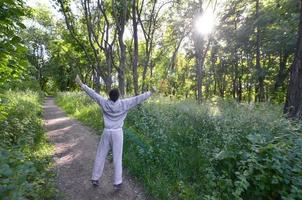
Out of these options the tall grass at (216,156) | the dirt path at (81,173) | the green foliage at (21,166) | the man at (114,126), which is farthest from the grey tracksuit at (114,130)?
the green foliage at (21,166)

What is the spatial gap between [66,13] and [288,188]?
15660 millimetres

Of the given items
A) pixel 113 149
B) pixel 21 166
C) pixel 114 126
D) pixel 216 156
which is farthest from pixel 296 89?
pixel 21 166

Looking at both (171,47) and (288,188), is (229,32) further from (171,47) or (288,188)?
(288,188)

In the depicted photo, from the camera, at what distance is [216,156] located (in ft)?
16.1

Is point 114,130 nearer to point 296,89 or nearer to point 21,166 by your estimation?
point 21,166

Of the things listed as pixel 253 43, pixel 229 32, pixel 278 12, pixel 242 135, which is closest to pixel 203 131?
pixel 242 135

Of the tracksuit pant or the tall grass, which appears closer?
the tall grass

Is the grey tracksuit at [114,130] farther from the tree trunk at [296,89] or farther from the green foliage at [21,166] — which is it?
the tree trunk at [296,89]

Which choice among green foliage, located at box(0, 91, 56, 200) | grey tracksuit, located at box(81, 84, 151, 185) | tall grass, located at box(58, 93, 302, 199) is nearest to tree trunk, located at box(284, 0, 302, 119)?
tall grass, located at box(58, 93, 302, 199)

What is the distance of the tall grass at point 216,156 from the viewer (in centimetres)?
421

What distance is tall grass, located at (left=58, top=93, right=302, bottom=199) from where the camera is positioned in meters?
4.21

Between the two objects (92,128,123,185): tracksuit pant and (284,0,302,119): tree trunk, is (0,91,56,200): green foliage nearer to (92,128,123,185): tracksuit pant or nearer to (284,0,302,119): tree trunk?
(92,128,123,185): tracksuit pant

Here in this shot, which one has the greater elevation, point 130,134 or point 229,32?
point 229,32

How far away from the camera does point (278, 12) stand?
17250 mm
